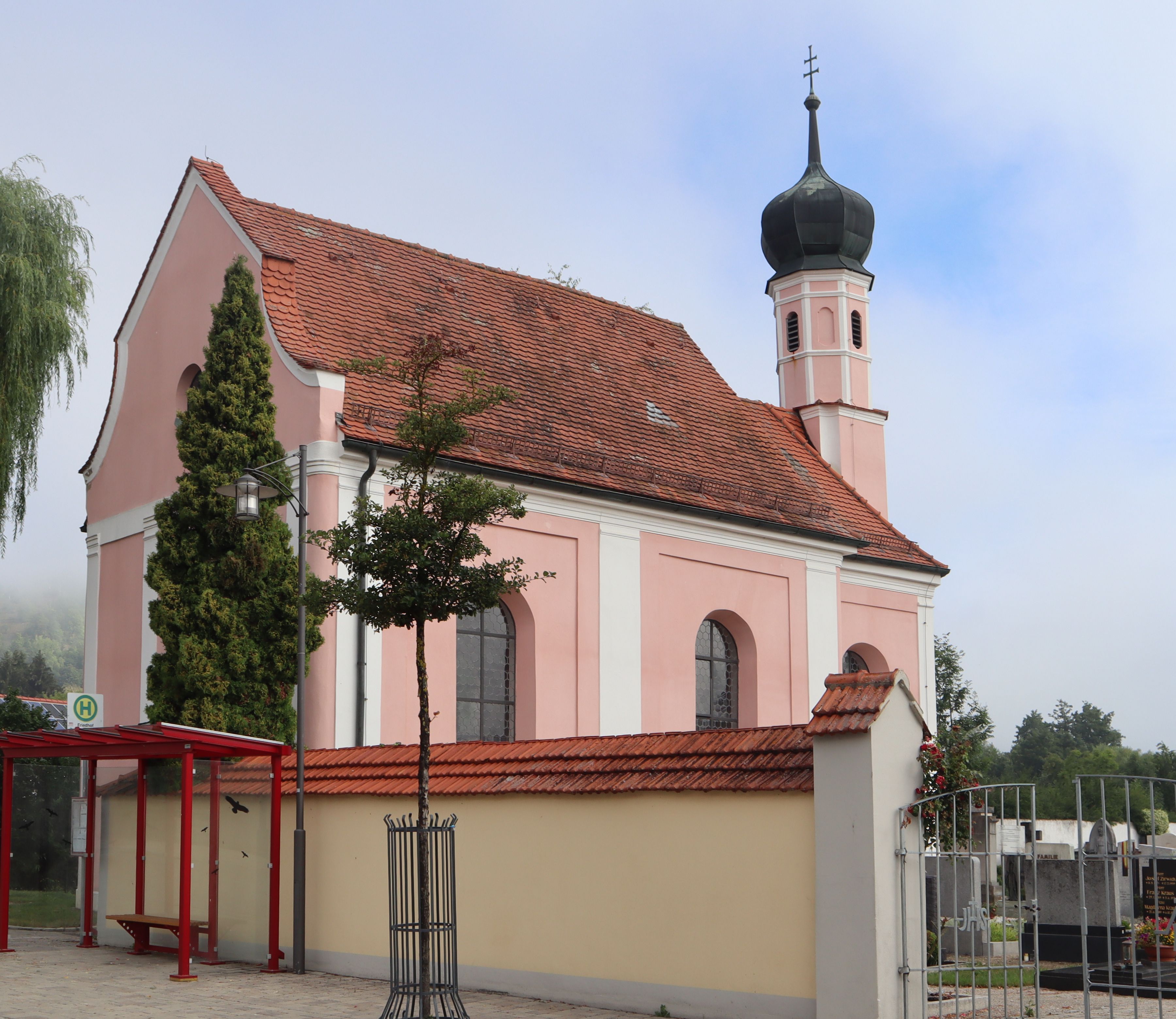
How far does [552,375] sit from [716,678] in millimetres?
5669

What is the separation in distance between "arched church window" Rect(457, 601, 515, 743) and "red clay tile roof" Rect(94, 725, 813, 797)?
4.49 metres

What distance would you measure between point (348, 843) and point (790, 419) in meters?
18.0

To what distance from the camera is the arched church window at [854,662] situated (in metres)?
26.0

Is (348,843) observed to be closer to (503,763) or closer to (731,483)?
(503,763)

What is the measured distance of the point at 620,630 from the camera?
2075 cm

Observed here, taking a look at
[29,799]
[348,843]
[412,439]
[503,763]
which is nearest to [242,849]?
[348,843]

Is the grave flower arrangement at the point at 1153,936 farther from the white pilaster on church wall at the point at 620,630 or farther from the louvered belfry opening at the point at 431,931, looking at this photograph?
the louvered belfry opening at the point at 431,931

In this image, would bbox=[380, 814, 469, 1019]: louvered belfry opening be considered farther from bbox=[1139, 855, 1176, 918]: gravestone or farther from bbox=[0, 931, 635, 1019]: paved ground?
bbox=[1139, 855, 1176, 918]: gravestone

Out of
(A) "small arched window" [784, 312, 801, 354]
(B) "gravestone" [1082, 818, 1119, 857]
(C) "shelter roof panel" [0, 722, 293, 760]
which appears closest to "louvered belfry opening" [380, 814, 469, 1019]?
(C) "shelter roof panel" [0, 722, 293, 760]

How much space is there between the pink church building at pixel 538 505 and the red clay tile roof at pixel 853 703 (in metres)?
8.70

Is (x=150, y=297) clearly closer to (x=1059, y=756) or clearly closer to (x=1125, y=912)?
(x=1125, y=912)

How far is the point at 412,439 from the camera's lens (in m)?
10.4

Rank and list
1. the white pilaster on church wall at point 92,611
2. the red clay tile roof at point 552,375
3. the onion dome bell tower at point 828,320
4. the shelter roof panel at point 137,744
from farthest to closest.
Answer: the onion dome bell tower at point 828,320 → the white pilaster on church wall at point 92,611 → the red clay tile roof at point 552,375 → the shelter roof panel at point 137,744

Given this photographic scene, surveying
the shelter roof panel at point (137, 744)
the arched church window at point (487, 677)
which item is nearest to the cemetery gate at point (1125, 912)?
the arched church window at point (487, 677)
